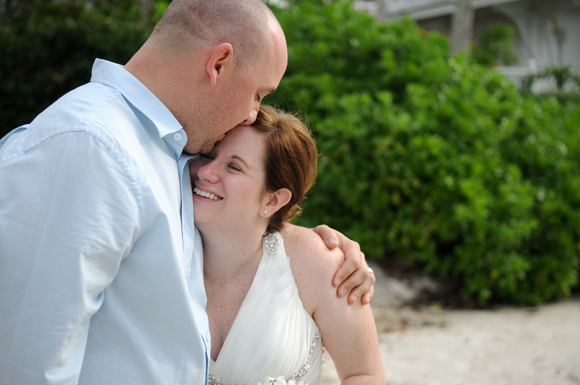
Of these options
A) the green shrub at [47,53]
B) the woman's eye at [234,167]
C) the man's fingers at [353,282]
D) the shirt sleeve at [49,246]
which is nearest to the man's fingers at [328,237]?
the man's fingers at [353,282]

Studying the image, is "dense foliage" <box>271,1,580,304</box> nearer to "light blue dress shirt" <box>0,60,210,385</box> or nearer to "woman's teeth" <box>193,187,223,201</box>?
"woman's teeth" <box>193,187,223,201</box>

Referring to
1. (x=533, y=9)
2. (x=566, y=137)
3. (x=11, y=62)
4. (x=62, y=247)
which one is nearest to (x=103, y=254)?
(x=62, y=247)

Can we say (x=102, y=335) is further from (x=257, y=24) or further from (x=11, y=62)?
(x=11, y=62)

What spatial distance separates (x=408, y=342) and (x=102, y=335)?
3814 millimetres

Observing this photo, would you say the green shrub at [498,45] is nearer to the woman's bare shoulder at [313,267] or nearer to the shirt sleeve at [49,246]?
the woman's bare shoulder at [313,267]

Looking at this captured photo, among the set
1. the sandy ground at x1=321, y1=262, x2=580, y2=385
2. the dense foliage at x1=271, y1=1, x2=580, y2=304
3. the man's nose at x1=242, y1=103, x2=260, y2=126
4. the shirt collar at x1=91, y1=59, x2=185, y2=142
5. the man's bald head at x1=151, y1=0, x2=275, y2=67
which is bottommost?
the sandy ground at x1=321, y1=262, x2=580, y2=385

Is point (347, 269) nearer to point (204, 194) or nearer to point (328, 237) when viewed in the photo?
point (328, 237)

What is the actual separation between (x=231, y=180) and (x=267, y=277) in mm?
497

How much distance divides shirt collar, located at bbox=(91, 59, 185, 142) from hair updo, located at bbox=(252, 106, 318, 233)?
586mm

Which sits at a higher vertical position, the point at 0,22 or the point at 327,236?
the point at 0,22

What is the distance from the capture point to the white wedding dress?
2182 mm

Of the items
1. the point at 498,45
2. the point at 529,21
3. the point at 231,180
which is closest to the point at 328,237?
the point at 231,180

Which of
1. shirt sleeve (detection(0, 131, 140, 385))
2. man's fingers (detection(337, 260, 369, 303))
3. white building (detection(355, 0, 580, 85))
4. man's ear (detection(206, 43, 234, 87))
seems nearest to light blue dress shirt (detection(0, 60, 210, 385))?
shirt sleeve (detection(0, 131, 140, 385))

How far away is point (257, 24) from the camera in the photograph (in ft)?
5.84
